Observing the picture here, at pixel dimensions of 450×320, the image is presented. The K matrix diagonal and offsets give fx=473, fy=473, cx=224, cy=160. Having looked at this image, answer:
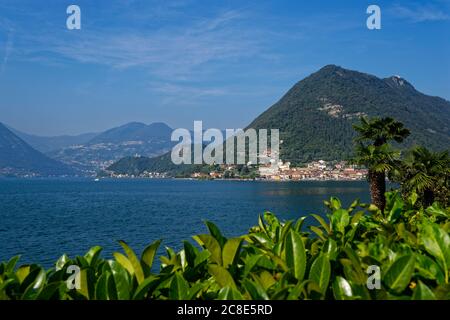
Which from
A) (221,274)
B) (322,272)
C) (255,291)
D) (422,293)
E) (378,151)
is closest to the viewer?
(422,293)

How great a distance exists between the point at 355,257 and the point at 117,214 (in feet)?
208

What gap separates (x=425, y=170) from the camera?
778 inches

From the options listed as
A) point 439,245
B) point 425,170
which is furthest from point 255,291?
point 425,170

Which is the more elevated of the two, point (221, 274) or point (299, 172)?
point (221, 274)

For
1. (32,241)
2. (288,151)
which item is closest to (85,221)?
(32,241)

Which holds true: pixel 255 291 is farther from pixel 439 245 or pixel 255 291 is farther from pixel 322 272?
pixel 439 245

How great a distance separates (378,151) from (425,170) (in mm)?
2947

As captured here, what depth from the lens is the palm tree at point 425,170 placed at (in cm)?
1876

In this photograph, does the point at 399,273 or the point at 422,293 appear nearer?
the point at 422,293

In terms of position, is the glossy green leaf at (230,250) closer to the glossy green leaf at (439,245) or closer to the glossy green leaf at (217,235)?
the glossy green leaf at (217,235)

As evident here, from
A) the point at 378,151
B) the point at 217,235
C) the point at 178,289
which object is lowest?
the point at 178,289

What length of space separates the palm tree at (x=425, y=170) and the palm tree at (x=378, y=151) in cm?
123

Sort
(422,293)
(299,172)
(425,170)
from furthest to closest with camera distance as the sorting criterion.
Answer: (299,172) → (425,170) → (422,293)

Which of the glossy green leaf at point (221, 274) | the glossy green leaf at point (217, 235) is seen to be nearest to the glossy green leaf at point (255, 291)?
the glossy green leaf at point (221, 274)
